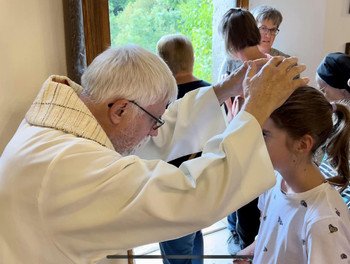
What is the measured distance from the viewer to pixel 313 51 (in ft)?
9.18

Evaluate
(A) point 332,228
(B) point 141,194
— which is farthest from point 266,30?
(B) point 141,194

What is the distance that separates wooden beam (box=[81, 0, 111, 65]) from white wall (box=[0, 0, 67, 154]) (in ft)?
0.50

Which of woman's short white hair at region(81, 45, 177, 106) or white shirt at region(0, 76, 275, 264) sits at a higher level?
woman's short white hair at region(81, 45, 177, 106)

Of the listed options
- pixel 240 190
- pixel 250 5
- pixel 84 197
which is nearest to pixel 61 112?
pixel 84 197

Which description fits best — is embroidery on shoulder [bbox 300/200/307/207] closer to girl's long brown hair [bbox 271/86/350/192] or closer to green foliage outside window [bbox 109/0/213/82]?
girl's long brown hair [bbox 271/86/350/192]

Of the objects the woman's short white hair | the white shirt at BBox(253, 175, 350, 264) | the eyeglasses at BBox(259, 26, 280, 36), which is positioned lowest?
the white shirt at BBox(253, 175, 350, 264)

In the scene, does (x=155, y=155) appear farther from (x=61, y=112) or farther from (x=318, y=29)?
(x=318, y=29)

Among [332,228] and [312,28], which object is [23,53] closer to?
[332,228]

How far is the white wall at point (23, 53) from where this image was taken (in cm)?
100

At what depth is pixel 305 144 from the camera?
1.06 metres

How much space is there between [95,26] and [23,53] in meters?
0.52

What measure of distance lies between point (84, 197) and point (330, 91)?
138 centimetres

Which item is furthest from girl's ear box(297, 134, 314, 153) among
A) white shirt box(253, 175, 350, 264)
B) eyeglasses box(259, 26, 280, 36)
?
eyeglasses box(259, 26, 280, 36)

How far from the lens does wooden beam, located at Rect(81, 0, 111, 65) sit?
152 cm
